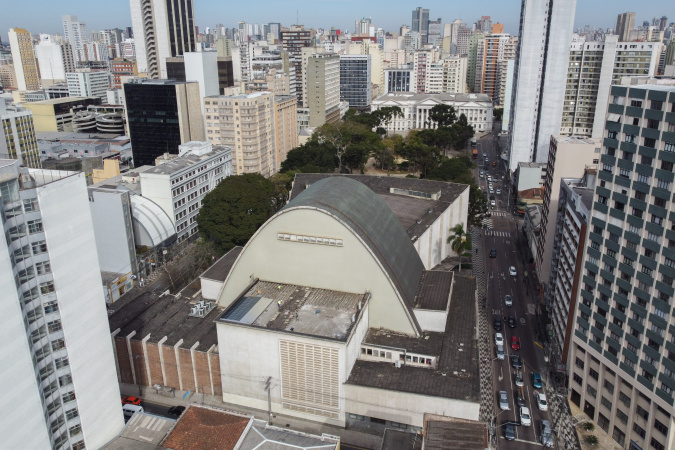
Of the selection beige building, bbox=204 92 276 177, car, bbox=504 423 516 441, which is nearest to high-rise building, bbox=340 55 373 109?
beige building, bbox=204 92 276 177

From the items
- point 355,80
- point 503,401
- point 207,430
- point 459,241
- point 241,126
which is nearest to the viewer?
point 207,430

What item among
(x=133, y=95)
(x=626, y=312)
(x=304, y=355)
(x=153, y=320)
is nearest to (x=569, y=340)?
(x=626, y=312)

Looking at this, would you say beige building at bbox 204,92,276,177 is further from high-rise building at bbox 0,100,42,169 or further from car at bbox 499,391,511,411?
car at bbox 499,391,511,411

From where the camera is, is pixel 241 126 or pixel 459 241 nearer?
pixel 459 241

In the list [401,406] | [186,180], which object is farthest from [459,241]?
[186,180]

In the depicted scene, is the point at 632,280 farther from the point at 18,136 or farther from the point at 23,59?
the point at 23,59

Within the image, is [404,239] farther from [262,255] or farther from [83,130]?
[83,130]
